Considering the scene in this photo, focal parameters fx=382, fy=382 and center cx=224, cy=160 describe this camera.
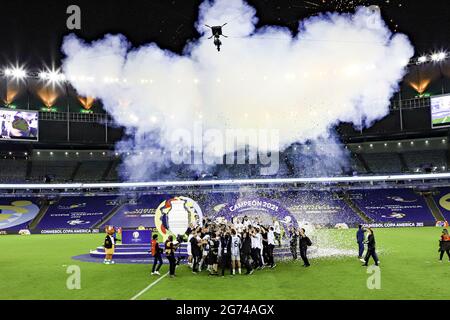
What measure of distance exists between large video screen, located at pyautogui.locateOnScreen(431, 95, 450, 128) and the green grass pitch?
97.2ft

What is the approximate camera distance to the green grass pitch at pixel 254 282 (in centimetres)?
1179

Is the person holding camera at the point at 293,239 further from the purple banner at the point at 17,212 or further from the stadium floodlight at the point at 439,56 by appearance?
the purple banner at the point at 17,212

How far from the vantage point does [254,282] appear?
13.7 meters

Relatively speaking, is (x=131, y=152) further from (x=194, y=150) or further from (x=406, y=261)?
(x=406, y=261)

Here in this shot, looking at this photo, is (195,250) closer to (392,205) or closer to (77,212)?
(392,205)

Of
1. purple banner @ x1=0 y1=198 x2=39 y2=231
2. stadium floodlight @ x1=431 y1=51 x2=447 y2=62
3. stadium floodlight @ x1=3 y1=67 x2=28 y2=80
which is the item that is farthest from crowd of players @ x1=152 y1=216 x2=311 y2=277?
stadium floodlight @ x1=3 y1=67 x2=28 y2=80

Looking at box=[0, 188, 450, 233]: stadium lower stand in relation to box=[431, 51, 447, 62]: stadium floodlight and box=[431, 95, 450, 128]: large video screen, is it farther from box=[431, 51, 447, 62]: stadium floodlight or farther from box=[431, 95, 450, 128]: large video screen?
box=[431, 51, 447, 62]: stadium floodlight

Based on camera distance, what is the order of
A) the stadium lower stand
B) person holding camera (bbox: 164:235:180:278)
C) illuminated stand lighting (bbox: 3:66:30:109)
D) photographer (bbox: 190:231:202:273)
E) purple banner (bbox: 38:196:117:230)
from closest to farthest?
person holding camera (bbox: 164:235:180:278), photographer (bbox: 190:231:202:273), the stadium lower stand, purple banner (bbox: 38:196:117:230), illuminated stand lighting (bbox: 3:66:30:109)

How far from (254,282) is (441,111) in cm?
3992

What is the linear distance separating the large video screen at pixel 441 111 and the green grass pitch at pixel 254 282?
1166 inches

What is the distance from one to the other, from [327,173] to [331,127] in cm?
782

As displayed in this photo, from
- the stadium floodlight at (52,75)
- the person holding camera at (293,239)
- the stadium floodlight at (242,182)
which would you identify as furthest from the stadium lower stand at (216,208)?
the person holding camera at (293,239)

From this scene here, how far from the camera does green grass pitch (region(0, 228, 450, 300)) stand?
38.7ft

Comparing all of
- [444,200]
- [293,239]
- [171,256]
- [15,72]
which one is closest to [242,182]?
[444,200]
